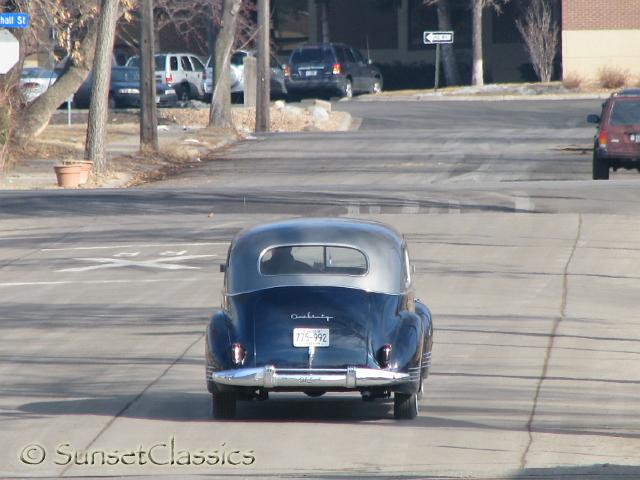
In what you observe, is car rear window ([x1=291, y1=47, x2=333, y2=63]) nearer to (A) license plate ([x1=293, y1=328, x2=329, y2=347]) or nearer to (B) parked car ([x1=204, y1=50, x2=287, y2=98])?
(B) parked car ([x1=204, y1=50, x2=287, y2=98])

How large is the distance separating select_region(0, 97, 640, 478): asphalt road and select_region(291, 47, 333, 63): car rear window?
71.3 feet

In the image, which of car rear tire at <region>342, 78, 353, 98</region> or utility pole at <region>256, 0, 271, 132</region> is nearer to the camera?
utility pole at <region>256, 0, 271, 132</region>

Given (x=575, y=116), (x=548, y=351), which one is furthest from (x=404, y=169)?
(x=548, y=351)

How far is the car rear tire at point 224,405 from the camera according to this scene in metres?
9.14

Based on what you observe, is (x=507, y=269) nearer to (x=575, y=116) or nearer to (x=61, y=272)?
(x=61, y=272)

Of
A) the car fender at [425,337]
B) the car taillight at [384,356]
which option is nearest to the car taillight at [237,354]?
the car taillight at [384,356]

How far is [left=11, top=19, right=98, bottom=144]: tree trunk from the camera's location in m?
A: 34.3

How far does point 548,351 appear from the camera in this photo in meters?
11.9

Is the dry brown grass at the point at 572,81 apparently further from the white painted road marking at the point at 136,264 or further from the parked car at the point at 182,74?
the white painted road marking at the point at 136,264

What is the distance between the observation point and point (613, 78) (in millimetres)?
54250

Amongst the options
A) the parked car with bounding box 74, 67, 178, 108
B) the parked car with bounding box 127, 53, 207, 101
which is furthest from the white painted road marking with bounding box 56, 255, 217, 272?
the parked car with bounding box 127, 53, 207, 101

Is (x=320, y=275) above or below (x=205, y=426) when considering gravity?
above

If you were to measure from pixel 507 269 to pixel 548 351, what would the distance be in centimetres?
509

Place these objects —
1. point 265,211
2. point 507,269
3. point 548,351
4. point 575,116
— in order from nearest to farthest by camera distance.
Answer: point 548,351 < point 507,269 < point 265,211 < point 575,116
